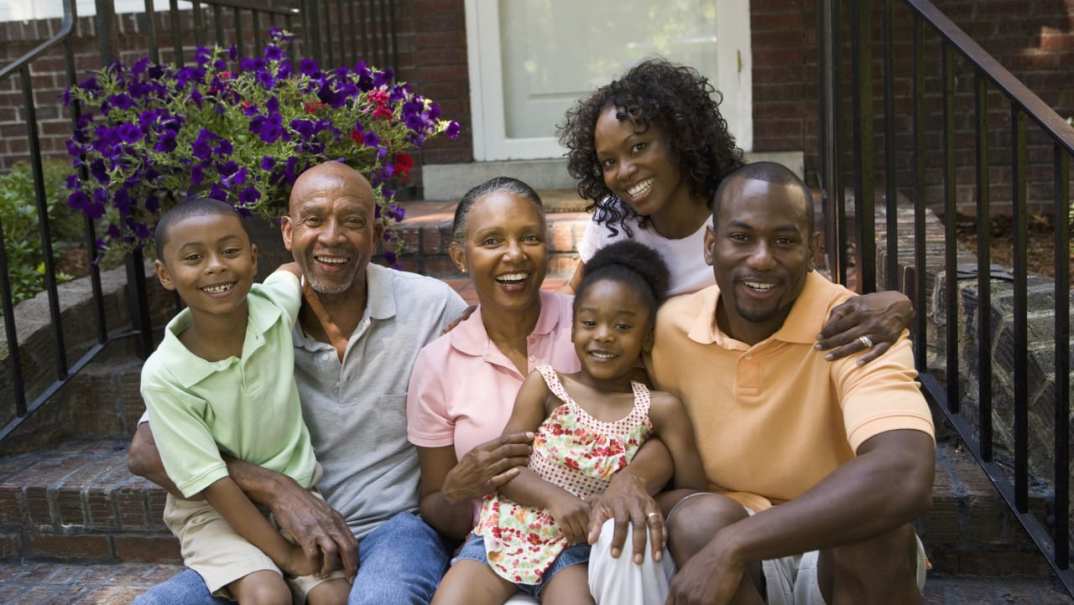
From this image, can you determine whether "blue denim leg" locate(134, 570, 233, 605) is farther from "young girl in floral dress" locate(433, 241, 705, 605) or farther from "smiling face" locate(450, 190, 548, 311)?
"smiling face" locate(450, 190, 548, 311)

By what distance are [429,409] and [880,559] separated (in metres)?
1.07

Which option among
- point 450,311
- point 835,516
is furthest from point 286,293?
point 835,516

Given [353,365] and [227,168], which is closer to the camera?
[353,365]

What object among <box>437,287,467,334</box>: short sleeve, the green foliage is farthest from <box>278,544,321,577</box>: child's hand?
the green foliage

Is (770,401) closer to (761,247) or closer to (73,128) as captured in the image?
(761,247)

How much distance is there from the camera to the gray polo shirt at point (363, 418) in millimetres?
2725

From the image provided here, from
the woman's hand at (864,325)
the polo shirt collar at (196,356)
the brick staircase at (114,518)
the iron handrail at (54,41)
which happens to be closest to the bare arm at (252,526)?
the polo shirt collar at (196,356)

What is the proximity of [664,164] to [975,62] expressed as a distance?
0.81 m

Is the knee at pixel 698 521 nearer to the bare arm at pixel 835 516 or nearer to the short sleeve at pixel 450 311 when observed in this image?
the bare arm at pixel 835 516

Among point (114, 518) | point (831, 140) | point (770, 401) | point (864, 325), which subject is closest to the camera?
point (864, 325)

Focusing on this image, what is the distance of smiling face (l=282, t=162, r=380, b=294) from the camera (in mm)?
2697

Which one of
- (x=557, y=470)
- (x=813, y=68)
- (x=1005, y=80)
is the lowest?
(x=557, y=470)

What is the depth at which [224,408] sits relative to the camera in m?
2.56

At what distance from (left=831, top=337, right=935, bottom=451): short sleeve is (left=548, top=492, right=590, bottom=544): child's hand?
0.56m
